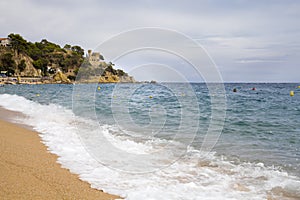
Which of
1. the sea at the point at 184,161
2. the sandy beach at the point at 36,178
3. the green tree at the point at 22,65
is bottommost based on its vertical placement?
the sea at the point at 184,161

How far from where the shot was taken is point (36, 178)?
4285 millimetres

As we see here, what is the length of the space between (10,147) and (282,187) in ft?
19.7

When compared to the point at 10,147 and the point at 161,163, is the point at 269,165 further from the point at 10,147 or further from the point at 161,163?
the point at 10,147

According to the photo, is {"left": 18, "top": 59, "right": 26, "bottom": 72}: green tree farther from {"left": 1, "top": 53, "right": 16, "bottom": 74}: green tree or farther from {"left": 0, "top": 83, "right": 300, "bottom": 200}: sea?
{"left": 0, "top": 83, "right": 300, "bottom": 200}: sea

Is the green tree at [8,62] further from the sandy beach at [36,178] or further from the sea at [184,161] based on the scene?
the sandy beach at [36,178]

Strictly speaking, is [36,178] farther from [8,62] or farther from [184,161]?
[8,62]

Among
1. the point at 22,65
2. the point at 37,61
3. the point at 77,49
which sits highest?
the point at 77,49

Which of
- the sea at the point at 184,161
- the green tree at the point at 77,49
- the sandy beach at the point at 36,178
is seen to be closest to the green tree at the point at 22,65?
the green tree at the point at 77,49

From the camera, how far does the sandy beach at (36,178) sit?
3.72 meters

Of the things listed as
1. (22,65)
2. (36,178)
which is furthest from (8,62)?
(36,178)

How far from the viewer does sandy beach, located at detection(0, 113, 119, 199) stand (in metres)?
3.72

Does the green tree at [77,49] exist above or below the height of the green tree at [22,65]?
above

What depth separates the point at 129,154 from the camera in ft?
22.6

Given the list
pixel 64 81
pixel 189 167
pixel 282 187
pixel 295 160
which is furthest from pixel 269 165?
pixel 64 81
